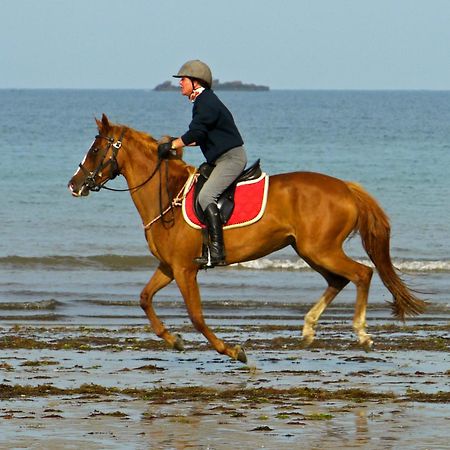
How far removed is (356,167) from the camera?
51.8m

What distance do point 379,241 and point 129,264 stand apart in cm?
1264

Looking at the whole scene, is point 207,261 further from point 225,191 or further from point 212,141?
point 212,141

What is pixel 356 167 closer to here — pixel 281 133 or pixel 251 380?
pixel 281 133

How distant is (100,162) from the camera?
11789 mm

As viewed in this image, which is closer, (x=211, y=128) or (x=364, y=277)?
(x=211, y=128)

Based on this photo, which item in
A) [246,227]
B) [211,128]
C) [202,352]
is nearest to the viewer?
[211,128]

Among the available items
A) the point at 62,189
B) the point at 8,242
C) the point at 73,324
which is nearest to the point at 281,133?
the point at 62,189

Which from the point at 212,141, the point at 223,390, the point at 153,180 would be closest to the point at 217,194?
the point at 212,141

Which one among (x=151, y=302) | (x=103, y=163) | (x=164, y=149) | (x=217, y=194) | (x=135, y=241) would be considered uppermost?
(x=164, y=149)

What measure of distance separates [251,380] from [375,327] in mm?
4649

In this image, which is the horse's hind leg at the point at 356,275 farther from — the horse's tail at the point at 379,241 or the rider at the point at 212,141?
the rider at the point at 212,141

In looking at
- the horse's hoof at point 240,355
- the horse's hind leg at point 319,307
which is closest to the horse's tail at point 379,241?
the horse's hind leg at point 319,307

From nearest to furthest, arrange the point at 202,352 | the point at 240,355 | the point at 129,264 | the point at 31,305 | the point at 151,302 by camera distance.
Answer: the point at 240,355
the point at 151,302
the point at 202,352
the point at 31,305
the point at 129,264

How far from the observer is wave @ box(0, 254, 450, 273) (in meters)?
23.2
